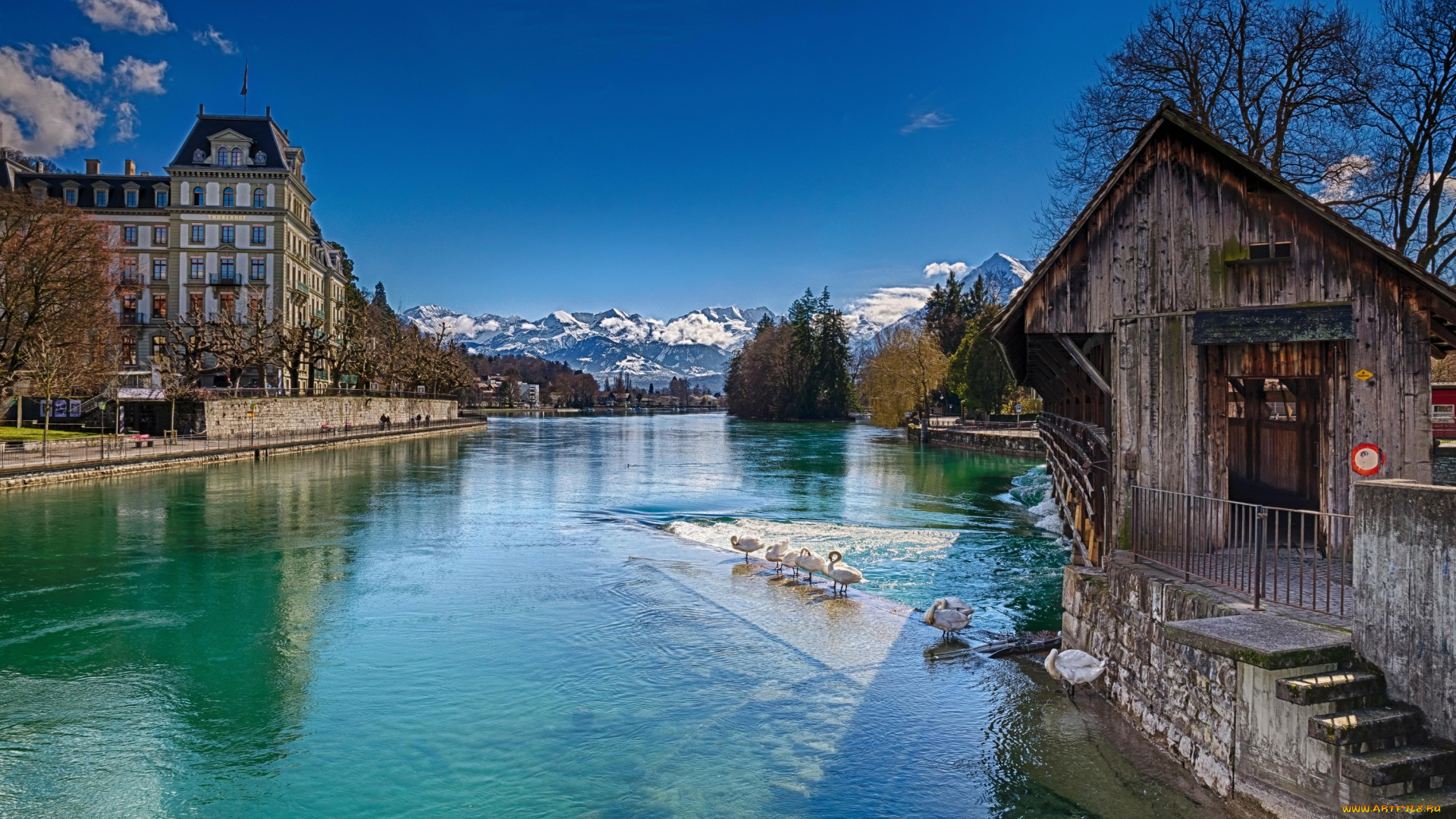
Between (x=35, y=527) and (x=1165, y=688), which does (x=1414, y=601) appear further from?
(x=35, y=527)

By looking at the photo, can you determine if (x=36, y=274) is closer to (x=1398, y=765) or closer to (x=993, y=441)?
(x=1398, y=765)

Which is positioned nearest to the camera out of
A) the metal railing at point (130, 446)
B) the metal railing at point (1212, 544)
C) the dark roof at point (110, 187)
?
the metal railing at point (1212, 544)

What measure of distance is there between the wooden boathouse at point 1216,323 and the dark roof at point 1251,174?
0.08 ft

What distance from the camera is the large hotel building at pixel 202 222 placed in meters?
67.2

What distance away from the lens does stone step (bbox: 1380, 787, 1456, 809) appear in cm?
575

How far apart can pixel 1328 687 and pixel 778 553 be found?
1246cm

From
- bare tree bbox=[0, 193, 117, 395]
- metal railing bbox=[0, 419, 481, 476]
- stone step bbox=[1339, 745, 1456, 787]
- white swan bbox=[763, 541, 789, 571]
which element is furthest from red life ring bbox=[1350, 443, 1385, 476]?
bare tree bbox=[0, 193, 117, 395]

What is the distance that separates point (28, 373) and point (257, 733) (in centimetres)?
4379

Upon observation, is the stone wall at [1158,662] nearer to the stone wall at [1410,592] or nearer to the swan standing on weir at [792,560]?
the stone wall at [1410,592]

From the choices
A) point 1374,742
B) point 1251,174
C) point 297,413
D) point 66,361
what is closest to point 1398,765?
point 1374,742

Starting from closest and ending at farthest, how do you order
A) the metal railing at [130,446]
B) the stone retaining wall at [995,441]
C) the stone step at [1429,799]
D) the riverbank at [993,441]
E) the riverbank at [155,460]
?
1. the stone step at [1429,799]
2. the riverbank at [155,460]
3. the metal railing at [130,446]
4. the stone retaining wall at [995,441]
5. the riverbank at [993,441]

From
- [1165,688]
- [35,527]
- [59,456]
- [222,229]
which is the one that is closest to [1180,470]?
[1165,688]

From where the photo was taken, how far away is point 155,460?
36.7 meters

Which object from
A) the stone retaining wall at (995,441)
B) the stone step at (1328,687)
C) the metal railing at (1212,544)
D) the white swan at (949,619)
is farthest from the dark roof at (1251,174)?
the stone retaining wall at (995,441)
